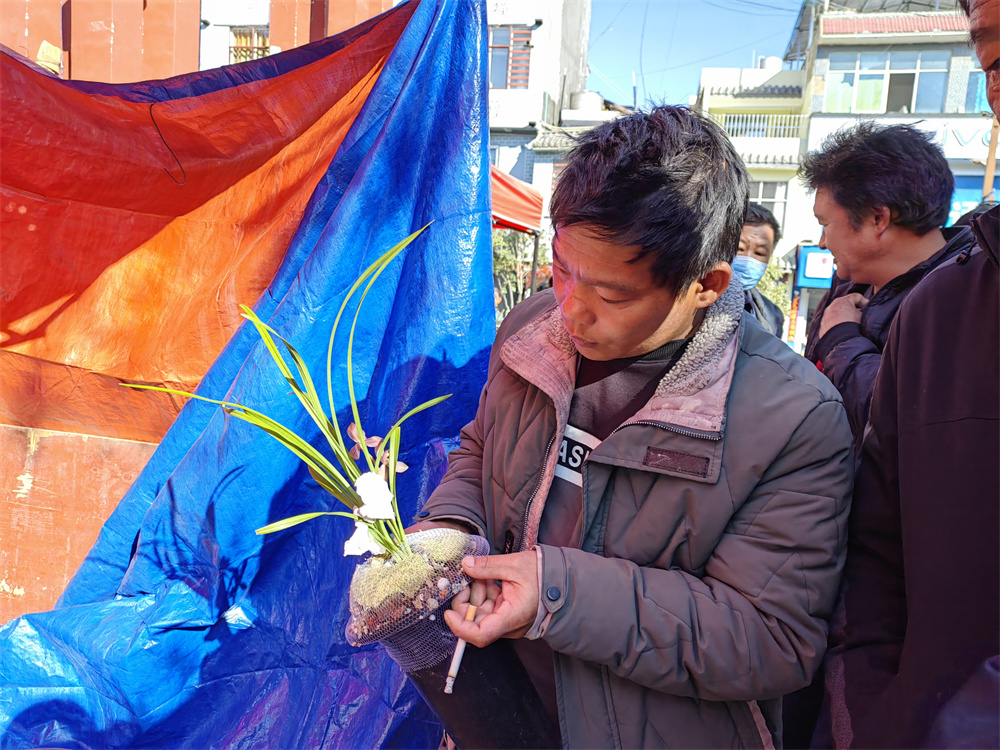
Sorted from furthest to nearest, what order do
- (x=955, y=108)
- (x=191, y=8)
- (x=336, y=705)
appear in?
1. (x=955, y=108)
2. (x=191, y=8)
3. (x=336, y=705)

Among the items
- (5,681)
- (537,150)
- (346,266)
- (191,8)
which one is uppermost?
(537,150)

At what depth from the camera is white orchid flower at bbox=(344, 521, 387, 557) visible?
1171 millimetres

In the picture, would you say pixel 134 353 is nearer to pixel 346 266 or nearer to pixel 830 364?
pixel 346 266

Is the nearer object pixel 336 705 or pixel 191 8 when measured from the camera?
pixel 336 705

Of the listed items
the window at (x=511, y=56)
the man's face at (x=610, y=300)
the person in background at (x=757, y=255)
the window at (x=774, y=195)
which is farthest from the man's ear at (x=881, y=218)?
the window at (x=774, y=195)

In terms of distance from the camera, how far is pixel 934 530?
1.07m

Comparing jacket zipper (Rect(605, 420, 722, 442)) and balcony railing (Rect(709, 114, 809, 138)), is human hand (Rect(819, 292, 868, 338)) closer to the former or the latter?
jacket zipper (Rect(605, 420, 722, 442))

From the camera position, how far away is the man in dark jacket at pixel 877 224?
6.38ft

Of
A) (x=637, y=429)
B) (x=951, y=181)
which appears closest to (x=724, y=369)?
(x=637, y=429)

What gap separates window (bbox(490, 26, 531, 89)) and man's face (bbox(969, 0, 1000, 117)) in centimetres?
2066

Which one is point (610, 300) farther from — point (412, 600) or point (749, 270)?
point (749, 270)

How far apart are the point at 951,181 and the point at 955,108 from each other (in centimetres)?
2230

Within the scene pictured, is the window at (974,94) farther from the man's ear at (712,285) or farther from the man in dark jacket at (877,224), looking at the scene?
the man's ear at (712,285)

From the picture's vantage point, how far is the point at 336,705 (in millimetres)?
1857
